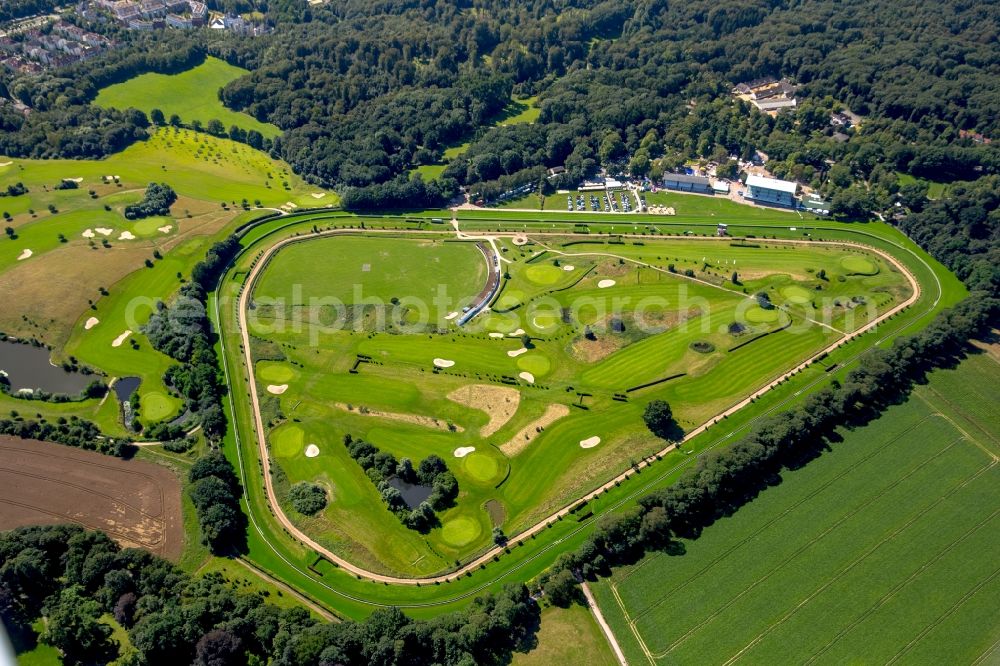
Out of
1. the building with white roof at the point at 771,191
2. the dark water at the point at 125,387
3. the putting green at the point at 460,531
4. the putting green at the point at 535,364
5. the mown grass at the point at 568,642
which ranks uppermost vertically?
the building with white roof at the point at 771,191

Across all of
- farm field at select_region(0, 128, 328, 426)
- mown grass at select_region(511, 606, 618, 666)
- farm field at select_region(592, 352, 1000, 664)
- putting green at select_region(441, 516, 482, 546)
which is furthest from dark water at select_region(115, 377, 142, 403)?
farm field at select_region(592, 352, 1000, 664)

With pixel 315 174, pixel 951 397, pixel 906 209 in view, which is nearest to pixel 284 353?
pixel 315 174

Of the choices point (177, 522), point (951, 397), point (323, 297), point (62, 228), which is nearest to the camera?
point (177, 522)

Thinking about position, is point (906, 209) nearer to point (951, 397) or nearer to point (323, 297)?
point (951, 397)

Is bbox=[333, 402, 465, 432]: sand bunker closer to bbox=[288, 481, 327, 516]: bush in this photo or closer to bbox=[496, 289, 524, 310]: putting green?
bbox=[288, 481, 327, 516]: bush

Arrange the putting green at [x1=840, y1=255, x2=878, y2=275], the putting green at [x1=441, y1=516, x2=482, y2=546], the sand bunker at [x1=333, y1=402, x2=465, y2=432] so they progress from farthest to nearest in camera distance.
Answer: the putting green at [x1=840, y1=255, x2=878, y2=275] → the sand bunker at [x1=333, y1=402, x2=465, y2=432] → the putting green at [x1=441, y1=516, x2=482, y2=546]

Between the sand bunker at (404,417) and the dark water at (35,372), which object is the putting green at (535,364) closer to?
the sand bunker at (404,417)

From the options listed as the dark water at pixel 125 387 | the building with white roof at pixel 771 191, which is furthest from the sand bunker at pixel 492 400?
the building with white roof at pixel 771 191
